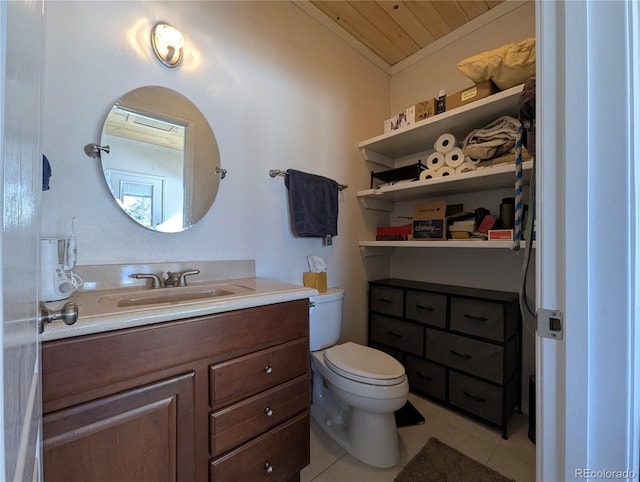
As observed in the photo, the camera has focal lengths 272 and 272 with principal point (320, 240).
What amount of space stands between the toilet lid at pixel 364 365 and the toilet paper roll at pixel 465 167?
3.87ft

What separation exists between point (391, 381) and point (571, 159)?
1.11 m

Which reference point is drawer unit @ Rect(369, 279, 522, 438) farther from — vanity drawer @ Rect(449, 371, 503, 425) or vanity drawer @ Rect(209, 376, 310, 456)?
vanity drawer @ Rect(209, 376, 310, 456)

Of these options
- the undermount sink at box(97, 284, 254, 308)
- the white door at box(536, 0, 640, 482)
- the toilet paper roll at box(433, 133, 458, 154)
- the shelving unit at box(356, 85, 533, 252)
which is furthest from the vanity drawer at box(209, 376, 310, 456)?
the toilet paper roll at box(433, 133, 458, 154)

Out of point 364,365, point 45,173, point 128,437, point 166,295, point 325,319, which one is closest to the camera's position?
point 128,437

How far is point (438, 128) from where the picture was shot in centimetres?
180

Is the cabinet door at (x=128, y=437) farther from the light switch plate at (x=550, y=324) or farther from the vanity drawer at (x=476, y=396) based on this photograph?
the vanity drawer at (x=476, y=396)

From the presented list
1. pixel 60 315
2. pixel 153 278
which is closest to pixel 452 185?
pixel 153 278

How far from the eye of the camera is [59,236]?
3.35ft

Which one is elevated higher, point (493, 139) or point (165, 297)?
point (493, 139)

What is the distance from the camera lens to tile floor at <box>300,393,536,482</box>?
126 cm

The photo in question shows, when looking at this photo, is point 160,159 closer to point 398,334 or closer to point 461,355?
point 398,334

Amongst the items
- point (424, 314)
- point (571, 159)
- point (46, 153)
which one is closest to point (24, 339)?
point (571, 159)

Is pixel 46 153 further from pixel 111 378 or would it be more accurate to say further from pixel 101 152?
pixel 111 378

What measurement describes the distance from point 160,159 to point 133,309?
2.62 feet
